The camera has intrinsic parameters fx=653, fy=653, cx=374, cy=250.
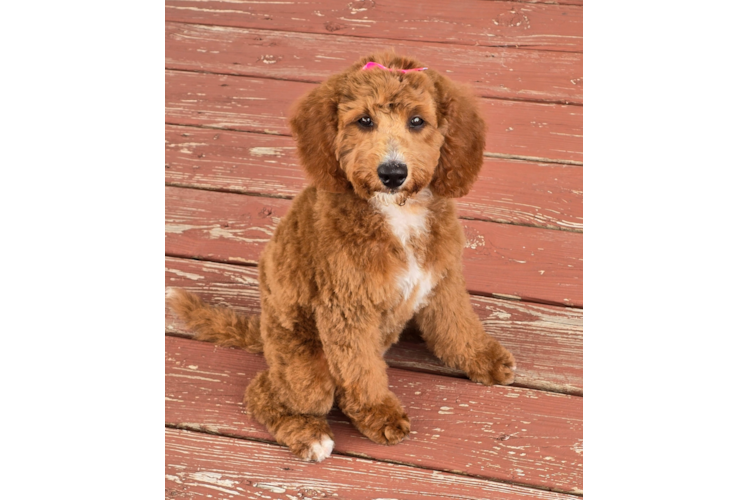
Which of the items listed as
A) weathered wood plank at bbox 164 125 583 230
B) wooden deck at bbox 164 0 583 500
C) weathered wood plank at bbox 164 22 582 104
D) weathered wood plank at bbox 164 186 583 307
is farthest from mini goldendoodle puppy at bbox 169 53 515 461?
weathered wood plank at bbox 164 22 582 104

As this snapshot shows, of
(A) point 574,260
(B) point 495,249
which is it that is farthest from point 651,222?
(B) point 495,249

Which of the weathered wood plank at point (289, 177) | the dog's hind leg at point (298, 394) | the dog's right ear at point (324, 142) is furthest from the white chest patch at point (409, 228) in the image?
the weathered wood plank at point (289, 177)

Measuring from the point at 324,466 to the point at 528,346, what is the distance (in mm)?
803

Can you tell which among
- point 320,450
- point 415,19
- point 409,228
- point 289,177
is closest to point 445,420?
point 320,450

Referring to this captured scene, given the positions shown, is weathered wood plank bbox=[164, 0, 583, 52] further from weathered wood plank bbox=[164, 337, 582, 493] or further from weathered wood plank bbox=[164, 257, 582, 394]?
weathered wood plank bbox=[164, 337, 582, 493]

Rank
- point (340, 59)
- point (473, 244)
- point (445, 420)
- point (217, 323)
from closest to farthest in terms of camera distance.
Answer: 1. point (445, 420)
2. point (217, 323)
3. point (473, 244)
4. point (340, 59)

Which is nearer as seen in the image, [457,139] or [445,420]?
[457,139]

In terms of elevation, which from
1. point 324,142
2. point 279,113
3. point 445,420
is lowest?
point 445,420

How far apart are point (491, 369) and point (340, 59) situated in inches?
73.0

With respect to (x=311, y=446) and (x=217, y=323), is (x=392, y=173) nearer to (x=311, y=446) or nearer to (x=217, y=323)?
(x=311, y=446)

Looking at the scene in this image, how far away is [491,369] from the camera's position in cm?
206

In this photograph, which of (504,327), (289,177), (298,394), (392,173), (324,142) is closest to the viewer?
(392,173)

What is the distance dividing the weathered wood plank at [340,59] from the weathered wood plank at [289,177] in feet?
1.47

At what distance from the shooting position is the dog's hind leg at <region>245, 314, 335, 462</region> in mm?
1836
